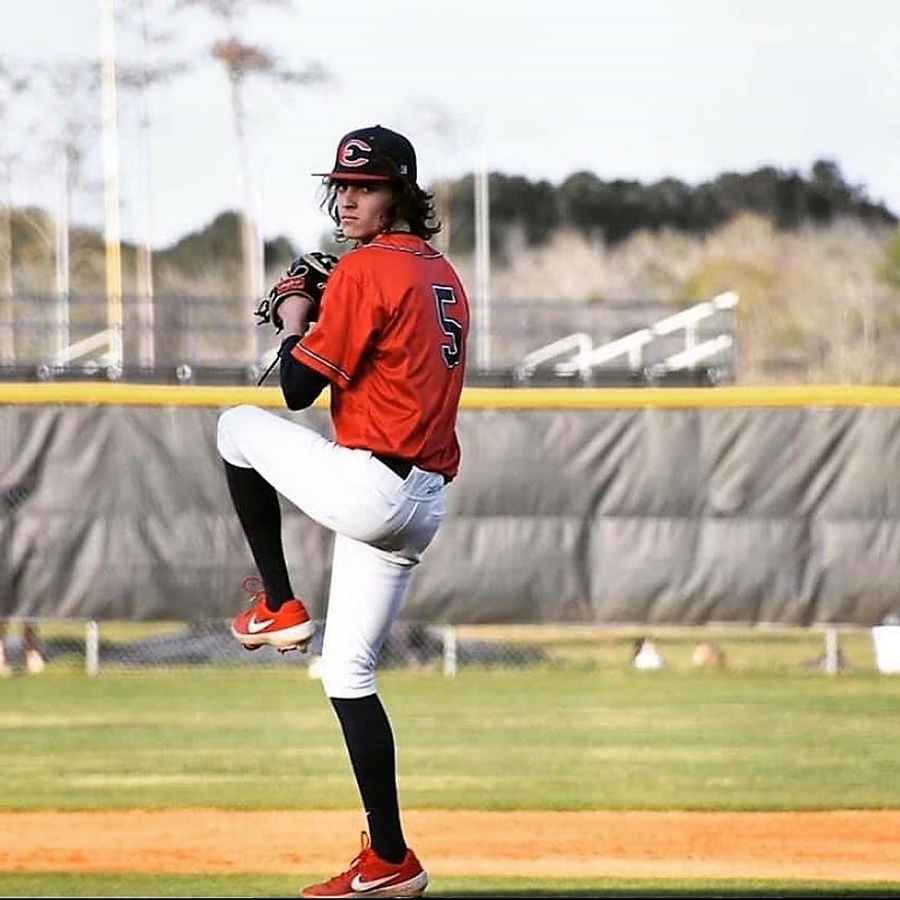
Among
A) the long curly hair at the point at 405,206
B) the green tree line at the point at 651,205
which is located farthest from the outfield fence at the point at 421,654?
the green tree line at the point at 651,205

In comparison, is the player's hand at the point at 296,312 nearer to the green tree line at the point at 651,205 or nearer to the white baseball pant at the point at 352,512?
the white baseball pant at the point at 352,512

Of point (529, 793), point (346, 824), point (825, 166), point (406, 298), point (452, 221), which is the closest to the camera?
point (406, 298)

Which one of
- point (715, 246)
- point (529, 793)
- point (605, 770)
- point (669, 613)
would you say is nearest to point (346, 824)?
point (529, 793)

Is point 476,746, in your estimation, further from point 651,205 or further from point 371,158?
point 651,205

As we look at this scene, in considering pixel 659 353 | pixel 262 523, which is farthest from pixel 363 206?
pixel 659 353

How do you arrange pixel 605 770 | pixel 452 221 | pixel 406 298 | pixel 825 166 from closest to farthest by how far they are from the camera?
pixel 406 298
pixel 605 770
pixel 825 166
pixel 452 221

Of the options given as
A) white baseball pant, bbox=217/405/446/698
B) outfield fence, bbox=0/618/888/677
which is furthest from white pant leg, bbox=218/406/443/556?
outfield fence, bbox=0/618/888/677

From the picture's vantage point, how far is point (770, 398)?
31.6 feet

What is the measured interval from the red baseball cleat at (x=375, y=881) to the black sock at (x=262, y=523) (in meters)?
0.61

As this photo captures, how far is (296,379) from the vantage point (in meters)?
4.36

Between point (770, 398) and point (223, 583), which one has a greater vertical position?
point (770, 398)

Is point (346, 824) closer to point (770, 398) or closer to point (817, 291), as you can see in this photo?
point (770, 398)

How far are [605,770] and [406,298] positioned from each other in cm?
506

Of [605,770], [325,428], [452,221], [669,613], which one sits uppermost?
[452,221]
